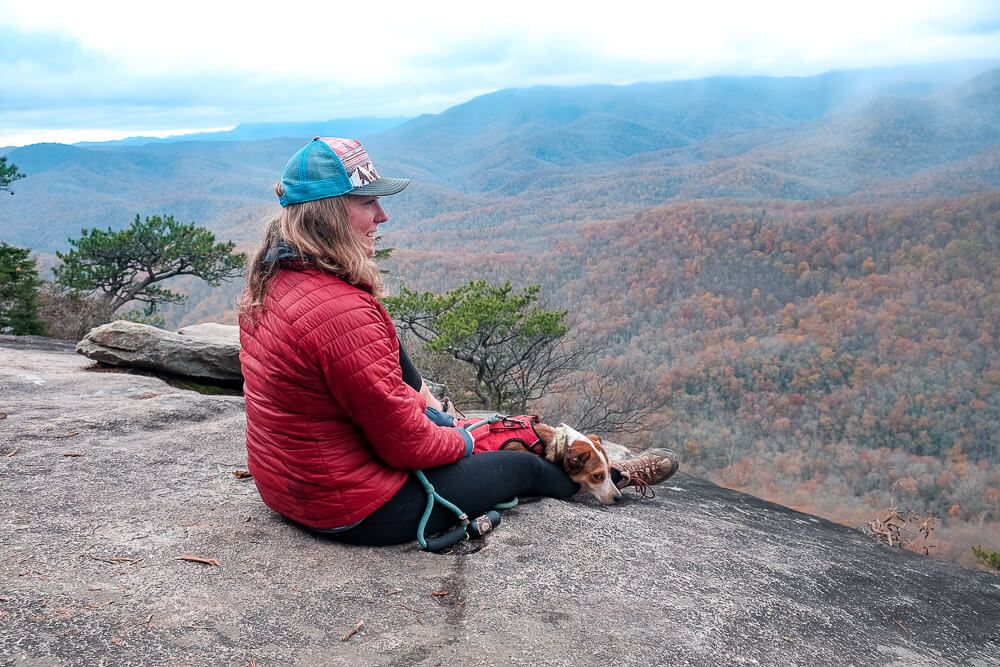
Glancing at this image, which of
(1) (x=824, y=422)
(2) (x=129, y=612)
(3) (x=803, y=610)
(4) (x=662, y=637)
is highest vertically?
(2) (x=129, y=612)

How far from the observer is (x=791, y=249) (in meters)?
67.1

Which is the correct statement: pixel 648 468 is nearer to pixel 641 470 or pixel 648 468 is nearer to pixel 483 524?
pixel 641 470

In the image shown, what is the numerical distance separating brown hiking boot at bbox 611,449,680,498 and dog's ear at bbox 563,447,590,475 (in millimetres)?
403

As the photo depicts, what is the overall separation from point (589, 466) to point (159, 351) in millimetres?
5418

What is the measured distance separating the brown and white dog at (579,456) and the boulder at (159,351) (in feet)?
15.9

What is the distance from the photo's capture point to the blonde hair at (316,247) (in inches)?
113

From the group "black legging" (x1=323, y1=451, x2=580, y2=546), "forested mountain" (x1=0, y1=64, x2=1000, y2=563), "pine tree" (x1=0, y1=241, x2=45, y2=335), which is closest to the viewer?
"black legging" (x1=323, y1=451, x2=580, y2=546)

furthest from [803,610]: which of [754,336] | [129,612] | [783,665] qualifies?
[754,336]

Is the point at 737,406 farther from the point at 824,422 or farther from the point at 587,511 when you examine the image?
the point at 587,511

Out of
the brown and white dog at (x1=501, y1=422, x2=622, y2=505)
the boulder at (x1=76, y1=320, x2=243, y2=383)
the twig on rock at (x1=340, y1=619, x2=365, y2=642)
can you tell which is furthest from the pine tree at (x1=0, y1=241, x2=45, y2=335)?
the twig on rock at (x1=340, y1=619, x2=365, y2=642)

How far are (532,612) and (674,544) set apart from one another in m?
1.09

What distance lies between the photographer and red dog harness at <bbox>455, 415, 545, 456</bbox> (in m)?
3.75

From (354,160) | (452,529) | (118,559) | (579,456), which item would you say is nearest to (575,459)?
(579,456)

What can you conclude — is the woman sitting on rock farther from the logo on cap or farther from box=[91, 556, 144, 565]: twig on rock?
box=[91, 556, 144, 565]: twig on rock
